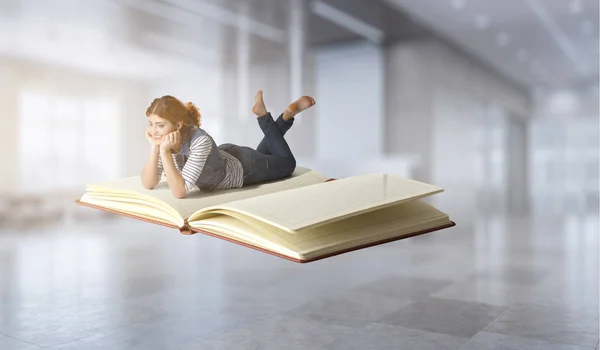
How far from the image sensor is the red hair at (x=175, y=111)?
1141 mm

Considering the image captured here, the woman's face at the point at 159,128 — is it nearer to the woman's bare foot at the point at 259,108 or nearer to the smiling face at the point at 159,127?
the smiling face at the point at 159,127

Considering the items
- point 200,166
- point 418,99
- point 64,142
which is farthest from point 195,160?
point 418,99

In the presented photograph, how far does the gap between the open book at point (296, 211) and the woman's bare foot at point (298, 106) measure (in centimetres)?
14

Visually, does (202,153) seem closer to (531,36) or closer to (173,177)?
(173,177)

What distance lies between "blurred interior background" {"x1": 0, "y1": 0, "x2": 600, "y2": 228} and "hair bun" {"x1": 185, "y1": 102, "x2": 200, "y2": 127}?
72.0 inches

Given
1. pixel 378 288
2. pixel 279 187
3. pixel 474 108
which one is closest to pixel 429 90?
pixel 474 108

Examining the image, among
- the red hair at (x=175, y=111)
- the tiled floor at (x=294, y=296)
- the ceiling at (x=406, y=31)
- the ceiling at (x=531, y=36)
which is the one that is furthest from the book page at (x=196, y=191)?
the ceiling at (x=531, y=36)

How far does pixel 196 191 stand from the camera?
3.99 feet

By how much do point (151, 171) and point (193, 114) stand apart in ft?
0.44

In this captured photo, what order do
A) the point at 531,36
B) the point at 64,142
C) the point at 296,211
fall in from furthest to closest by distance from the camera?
the point at 531,36
the point at 64,142
the point at 296,211

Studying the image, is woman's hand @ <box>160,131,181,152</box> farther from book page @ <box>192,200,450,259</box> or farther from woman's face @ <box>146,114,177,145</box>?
book page @ <box>192,200,450,259</box>

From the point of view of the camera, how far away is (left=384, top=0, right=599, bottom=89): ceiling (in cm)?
689

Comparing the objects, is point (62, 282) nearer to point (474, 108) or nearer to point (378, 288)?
point (378, 288)

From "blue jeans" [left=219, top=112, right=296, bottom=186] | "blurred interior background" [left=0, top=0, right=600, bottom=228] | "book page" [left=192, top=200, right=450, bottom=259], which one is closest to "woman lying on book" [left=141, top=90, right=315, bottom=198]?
"blue jeans" [left=219, top=112, right=296, bottom=186]
